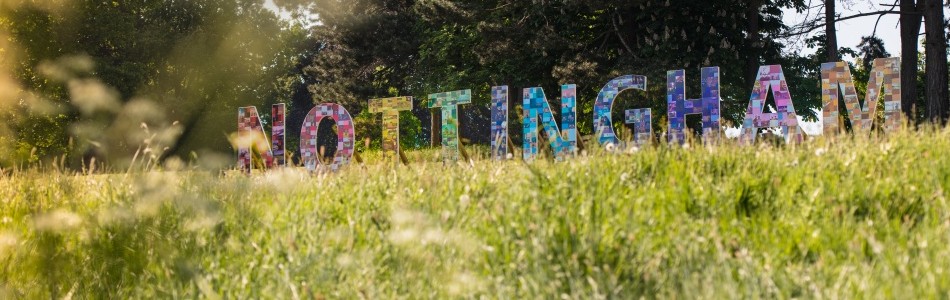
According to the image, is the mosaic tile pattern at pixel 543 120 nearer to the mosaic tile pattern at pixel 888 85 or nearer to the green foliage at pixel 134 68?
the mosaic tile pattern at pixel 888 85

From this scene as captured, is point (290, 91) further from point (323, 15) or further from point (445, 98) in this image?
point (445, 98)

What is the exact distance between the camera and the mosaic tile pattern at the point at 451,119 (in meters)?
14.8

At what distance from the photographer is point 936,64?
17.7 m

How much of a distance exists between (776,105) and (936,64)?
694cm

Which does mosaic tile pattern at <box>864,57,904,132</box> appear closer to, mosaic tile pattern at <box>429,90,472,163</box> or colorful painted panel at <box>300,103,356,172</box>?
mosaic tile pattern at <box>429,90,472,163</box>

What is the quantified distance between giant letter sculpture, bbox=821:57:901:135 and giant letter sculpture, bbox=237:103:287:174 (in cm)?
889

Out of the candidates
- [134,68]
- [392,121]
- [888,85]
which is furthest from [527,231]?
[134,68]

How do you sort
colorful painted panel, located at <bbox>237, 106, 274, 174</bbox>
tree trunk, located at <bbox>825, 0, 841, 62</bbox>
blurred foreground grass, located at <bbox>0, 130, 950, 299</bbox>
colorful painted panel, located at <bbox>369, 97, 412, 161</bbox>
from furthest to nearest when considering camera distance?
tree trunk, located at <bbox>825, 0, 841, 62</bbox>, colorful painted panel, located at <bbox>237, 106, 274, 174</bbox>, colorful painted panel, located at <bbox>369, 97, 412, 161</bbox>, blurred foreground grass, located at <bbox>0, 130, 950, 299</bbox>

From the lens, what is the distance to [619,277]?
4.62 metres

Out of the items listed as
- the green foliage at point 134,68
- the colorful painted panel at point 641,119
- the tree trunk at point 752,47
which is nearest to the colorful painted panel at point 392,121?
the colorful painted panel at point 641,119

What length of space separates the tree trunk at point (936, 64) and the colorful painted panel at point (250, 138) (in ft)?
40.3

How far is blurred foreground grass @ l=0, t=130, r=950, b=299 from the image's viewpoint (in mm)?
4570

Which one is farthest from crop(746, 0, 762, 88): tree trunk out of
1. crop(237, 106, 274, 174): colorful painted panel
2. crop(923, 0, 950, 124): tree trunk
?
crop(237, 106, 274, 174): colorful painted panel

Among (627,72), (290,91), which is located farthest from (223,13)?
(627,72)
